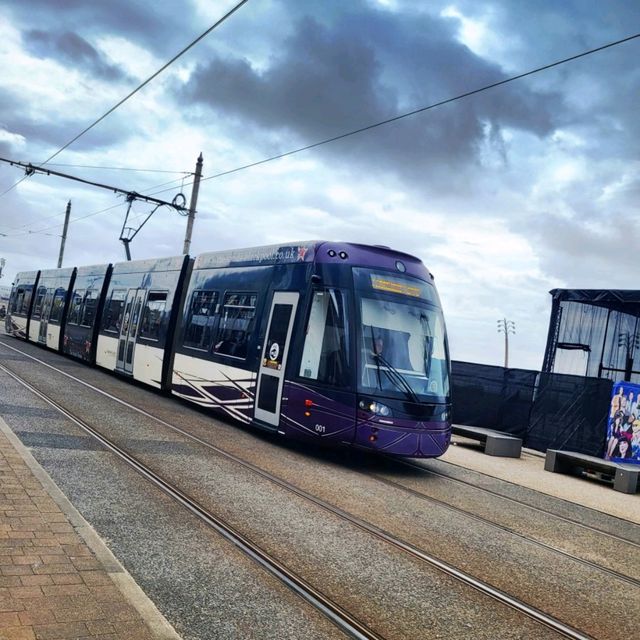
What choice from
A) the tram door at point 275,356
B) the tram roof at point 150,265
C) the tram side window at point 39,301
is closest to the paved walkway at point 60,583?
the tram door at point 275,356

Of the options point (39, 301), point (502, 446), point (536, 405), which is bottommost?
point (502, 446)

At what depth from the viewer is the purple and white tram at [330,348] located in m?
9.91

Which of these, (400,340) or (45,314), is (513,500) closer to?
(400,340)

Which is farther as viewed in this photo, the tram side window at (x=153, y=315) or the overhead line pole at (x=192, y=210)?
the overhead line pole at (x=192, y=210)

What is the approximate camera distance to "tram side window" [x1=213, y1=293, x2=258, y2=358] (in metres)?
12.4

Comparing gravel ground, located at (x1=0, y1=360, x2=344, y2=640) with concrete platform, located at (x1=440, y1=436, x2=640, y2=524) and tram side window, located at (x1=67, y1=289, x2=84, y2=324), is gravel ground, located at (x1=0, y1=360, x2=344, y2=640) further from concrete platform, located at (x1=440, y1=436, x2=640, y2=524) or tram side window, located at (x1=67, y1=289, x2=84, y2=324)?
tram side window, located at (x1=67, y1=289, x2=84, y2=324)

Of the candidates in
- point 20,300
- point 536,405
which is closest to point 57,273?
point 20,300

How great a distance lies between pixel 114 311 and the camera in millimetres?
20516

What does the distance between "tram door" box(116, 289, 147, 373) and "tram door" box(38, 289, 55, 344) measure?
33.7 ft

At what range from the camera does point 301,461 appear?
10273 mm

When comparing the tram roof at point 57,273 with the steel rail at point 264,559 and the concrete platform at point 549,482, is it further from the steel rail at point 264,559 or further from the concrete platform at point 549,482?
the steel rail at point 264,559

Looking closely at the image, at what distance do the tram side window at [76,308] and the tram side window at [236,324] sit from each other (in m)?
12.1

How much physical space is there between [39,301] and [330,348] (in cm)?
2359

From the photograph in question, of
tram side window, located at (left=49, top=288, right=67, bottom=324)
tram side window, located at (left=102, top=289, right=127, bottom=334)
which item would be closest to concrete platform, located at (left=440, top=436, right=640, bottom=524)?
tram side window, located at (left=102, top=289, right=127, bottom=334)
